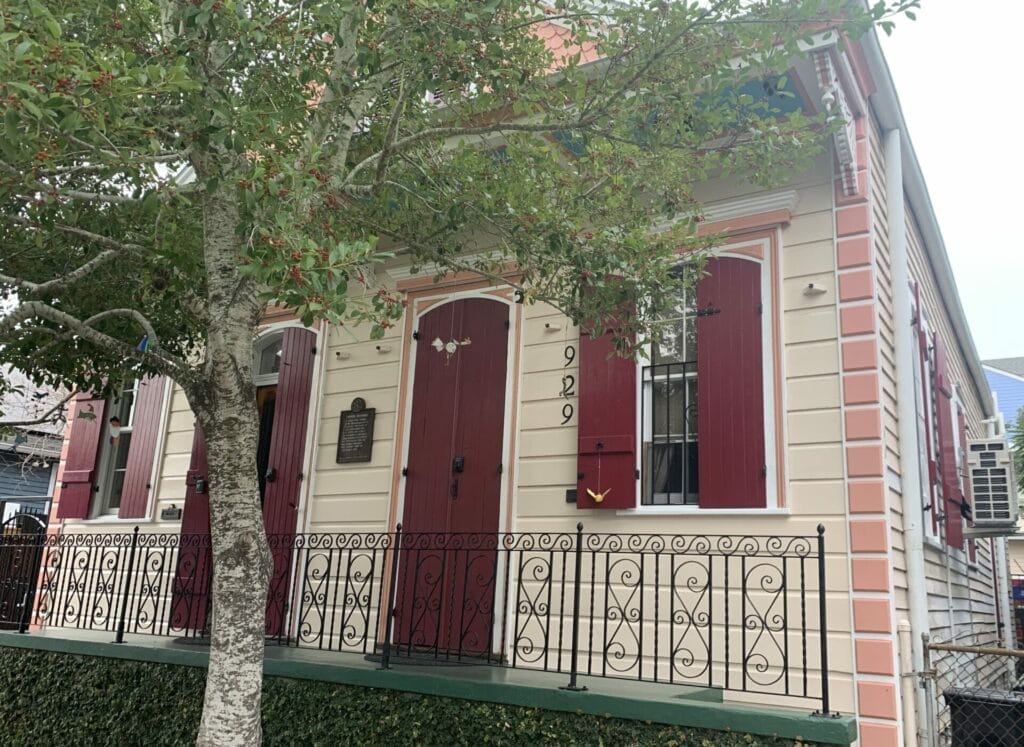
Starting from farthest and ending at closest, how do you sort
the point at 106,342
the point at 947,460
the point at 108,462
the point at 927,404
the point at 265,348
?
the point at 108,462, the point at 265,348, the point at 947,460, the point at 927,404, the point at 106,342

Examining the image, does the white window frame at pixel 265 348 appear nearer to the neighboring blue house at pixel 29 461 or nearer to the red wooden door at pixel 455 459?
the red wooden door at pixel 455 459

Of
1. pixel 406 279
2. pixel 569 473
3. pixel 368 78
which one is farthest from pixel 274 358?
pixel 368 78

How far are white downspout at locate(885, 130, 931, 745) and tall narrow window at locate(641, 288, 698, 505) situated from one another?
142 centimetres

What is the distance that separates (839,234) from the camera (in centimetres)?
562

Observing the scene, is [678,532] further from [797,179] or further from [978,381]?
[978,381]

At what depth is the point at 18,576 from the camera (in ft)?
24.9

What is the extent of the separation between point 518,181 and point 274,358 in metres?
4.43

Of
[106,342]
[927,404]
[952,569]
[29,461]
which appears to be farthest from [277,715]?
[29,461]

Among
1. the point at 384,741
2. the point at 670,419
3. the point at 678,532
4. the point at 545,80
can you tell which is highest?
the point at 545,80

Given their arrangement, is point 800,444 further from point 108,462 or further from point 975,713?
point 108,462

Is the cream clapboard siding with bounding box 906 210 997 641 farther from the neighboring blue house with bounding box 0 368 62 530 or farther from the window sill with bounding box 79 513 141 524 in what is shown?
the neighboring blue house with bounding box 0 368 62 530

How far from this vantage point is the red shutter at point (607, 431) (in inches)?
234

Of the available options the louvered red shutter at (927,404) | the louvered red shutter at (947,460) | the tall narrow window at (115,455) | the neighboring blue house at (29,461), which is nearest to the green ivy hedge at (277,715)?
the tall narrow window at (115,455)

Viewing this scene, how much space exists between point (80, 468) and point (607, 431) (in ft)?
21.7
